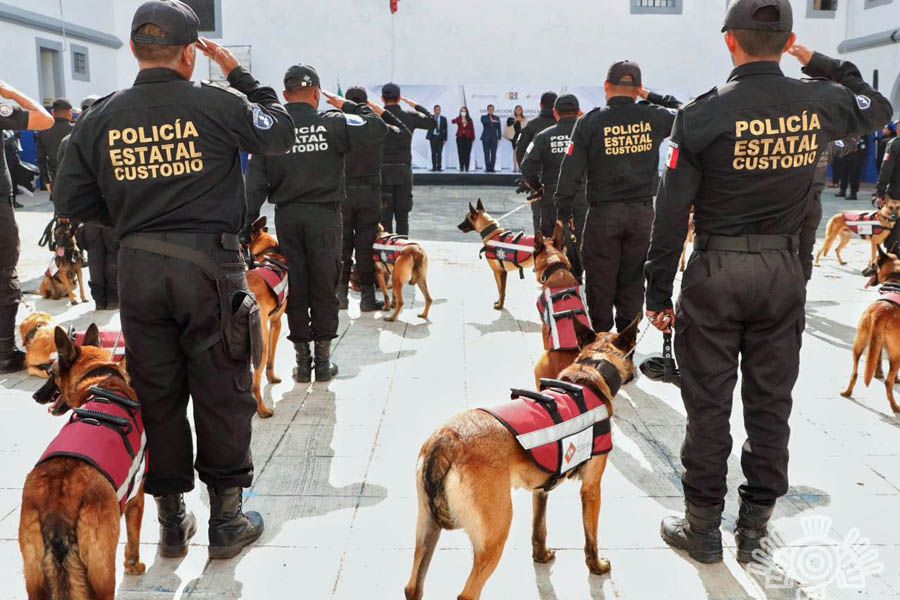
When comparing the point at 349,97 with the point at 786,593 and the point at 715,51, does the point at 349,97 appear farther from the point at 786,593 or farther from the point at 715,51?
the point at 715,51

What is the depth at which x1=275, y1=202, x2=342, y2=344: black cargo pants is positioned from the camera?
5422 mm

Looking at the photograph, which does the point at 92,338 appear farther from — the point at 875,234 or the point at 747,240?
the point at 875,234

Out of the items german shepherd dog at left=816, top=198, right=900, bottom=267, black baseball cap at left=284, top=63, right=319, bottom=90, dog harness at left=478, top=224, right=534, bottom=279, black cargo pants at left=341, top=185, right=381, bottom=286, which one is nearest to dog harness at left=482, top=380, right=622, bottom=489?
A: black baseball cap at left=284, top=63, right=319, bottom=90

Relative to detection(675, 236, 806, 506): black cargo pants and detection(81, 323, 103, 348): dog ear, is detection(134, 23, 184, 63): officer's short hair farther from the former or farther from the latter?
detection(675, 236, 806, 506): black cargo pants

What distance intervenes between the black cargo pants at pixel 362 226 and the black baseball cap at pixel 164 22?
457 centimetres

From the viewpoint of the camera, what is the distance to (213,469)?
3211 mm

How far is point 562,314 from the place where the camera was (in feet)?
14.5

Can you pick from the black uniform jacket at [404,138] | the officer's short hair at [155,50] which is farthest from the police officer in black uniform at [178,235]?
the black uniform jacket at [404,138]

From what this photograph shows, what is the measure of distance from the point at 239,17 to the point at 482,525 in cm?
2524

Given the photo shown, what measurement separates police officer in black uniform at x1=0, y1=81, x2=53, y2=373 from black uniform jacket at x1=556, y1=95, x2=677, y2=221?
3.68m

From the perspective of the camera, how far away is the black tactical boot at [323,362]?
5668 mm

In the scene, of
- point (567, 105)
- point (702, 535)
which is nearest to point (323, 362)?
point (702, 535)

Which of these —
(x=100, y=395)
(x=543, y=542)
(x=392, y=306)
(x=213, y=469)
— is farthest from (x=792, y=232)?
(x=392, y=306)

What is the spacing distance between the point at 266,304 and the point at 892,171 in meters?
8.03
